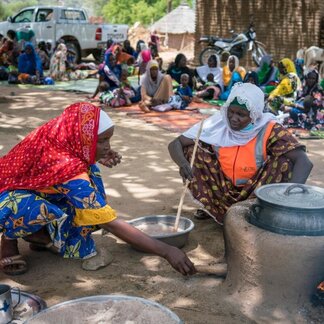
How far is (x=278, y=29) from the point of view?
13.1 m

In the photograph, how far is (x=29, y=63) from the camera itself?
11.0m

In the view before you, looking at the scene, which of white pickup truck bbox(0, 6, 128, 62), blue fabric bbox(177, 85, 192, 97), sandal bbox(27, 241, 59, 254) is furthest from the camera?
white pickup truck bbox(0, 6, 128, 62)

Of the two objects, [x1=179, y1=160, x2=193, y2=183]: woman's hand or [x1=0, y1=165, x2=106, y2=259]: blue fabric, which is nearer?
[x1=0, y1=165, x2=106, y2=259]: blue fabric

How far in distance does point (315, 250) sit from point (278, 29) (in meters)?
11.7

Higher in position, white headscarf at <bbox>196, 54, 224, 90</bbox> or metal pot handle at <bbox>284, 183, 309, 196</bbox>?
white headscarf at <bbox>196, 54, 224, 90</bbox>

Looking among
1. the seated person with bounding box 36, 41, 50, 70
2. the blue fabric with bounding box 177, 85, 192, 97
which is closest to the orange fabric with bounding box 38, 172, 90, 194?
the blue fabric with bounding box 177, 85, 192, 97

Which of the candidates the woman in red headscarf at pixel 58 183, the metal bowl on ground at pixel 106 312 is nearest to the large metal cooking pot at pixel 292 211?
the woman in red headscarf at pixel 58 183

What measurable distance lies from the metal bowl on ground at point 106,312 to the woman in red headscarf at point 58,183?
32 cm

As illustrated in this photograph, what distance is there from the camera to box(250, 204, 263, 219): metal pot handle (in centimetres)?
237

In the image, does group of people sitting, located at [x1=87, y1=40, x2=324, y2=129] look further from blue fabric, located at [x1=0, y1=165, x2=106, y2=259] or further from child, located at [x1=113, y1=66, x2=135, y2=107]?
blue fabric, located at [x1=0, y1=165, x2=106, y2=259]

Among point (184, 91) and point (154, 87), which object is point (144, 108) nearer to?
point (154, 87)

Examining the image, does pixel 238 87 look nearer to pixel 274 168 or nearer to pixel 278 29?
pixel 274 168

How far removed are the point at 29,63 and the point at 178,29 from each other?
13315 mm

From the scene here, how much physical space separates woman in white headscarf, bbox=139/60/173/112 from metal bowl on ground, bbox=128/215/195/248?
4.97 meters
